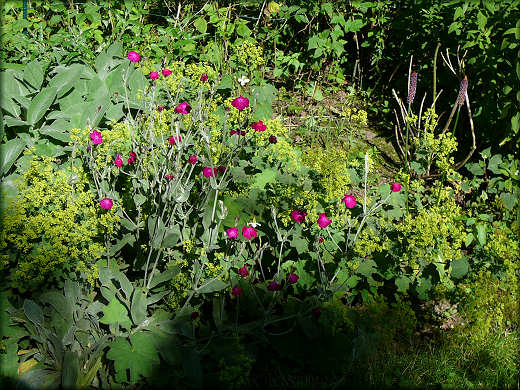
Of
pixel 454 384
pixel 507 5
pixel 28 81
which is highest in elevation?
pixel 507 5

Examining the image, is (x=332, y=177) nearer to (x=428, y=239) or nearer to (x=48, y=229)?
(x=428, y=239)

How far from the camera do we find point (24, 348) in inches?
86.4

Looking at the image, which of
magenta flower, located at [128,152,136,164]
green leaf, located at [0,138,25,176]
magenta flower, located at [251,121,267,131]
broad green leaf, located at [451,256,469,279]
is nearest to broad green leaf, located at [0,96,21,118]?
green leaf, located at [0,138,25,176]

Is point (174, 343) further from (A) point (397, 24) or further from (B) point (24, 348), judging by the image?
(A) point (397, 24)

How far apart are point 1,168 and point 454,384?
7.99 feet

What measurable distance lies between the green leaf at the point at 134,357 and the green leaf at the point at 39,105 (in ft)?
4.85

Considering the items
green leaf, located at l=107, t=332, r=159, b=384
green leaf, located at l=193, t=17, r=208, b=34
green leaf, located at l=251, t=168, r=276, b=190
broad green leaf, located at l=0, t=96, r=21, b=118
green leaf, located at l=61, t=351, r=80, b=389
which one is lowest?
green leaf, located at l=61, t=351, r=80, b=389

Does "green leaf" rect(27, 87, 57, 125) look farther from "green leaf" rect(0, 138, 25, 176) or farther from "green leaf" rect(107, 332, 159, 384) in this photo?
"green leaf" rect(107, 332, 159, 384)

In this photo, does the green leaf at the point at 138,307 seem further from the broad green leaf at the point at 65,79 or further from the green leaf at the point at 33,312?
the broad green leaf at the point at 65,79

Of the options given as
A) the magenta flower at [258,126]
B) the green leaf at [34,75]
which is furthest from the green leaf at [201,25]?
the magenta flower at [258,126]

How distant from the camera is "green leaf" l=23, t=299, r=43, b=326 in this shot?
202 centimetres

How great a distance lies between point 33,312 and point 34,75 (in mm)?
1583

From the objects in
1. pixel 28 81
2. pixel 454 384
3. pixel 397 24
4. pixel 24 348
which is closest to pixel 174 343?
pixel 24 348

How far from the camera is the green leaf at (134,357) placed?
189 centimetres
